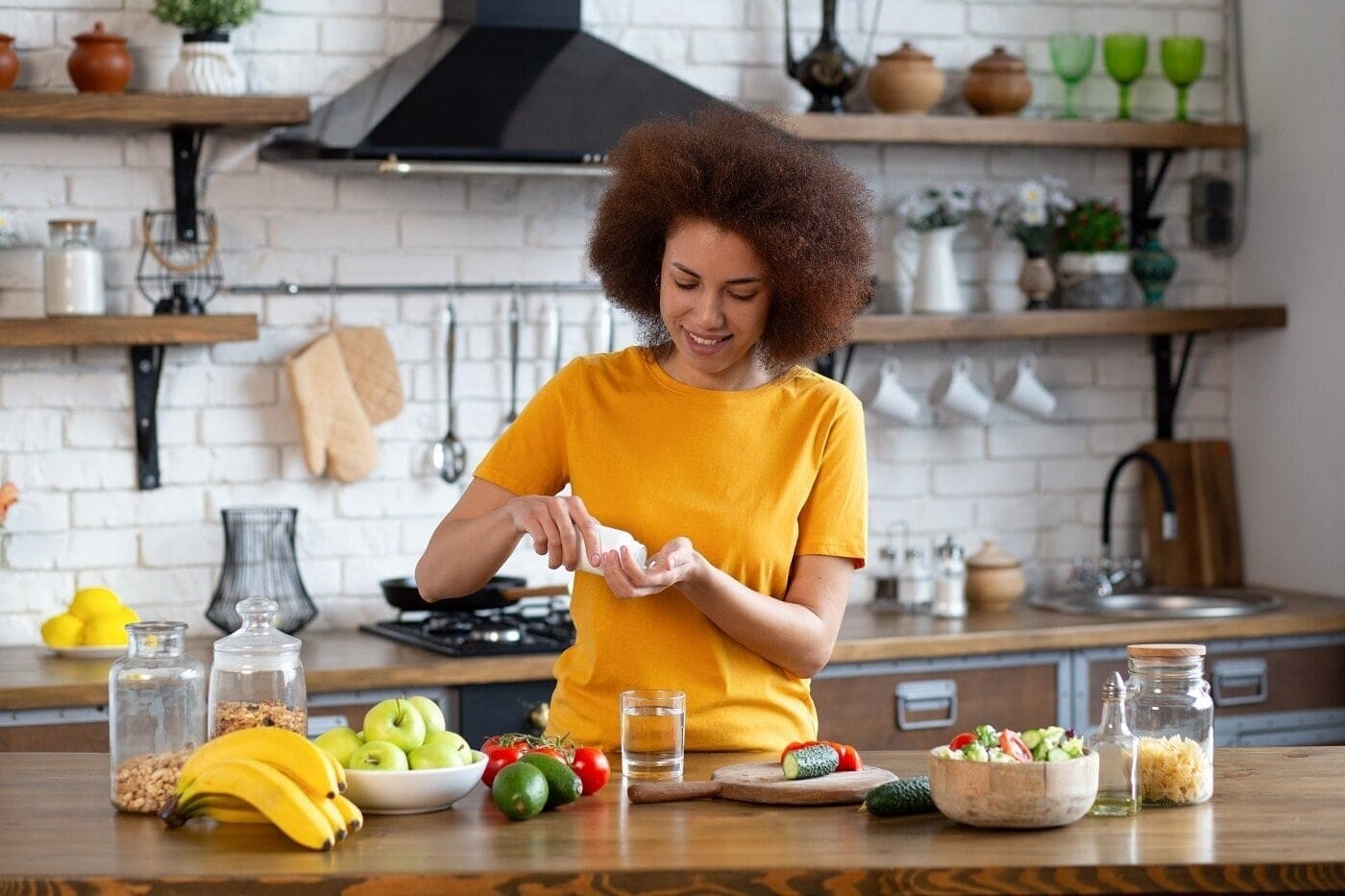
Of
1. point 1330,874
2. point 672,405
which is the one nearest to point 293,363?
point 672,405

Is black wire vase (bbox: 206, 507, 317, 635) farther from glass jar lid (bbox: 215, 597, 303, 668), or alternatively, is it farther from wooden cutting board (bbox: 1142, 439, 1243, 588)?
wooden cutting board (bbox: 1142, 439, 1243, 588)

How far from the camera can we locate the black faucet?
4453mm

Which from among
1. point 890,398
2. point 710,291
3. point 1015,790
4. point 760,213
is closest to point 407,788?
point 1015,790

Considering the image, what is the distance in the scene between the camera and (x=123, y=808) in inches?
81.9

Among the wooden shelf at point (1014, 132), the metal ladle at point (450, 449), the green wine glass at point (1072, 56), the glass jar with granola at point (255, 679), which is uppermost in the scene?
the green wine glass at point (1072, 56)

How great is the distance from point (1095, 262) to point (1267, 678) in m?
1.08

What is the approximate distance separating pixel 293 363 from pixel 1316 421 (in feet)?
8.00

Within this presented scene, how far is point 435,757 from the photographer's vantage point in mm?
2057

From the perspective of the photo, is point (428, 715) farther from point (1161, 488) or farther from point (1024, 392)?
point (1161, 488)

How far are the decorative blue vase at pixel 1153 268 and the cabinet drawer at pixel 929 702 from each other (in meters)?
1.12

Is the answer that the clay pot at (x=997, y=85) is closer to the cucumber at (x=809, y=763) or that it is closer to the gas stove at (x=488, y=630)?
the gas stove at (x=488, y=630)

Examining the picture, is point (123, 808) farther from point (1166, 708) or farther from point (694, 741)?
point (1166, 708)

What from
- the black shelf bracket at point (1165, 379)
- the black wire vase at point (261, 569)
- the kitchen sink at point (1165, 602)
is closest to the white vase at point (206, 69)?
the black wire vase at point (261, 569)

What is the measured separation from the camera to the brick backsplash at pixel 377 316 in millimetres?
3832
